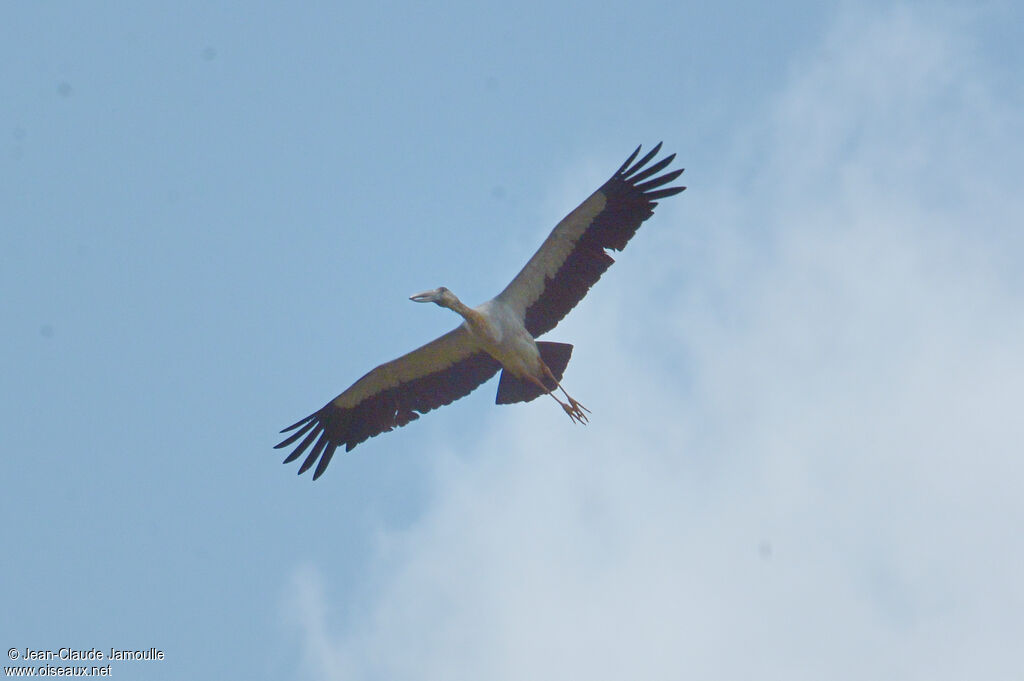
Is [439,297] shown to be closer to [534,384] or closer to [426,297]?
[426,297]

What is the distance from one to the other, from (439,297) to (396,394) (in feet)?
5.24

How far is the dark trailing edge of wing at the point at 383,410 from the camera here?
50.5 ft

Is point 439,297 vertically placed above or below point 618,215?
below

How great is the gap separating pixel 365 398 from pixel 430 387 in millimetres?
882

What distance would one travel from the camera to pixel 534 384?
14734 millimetres

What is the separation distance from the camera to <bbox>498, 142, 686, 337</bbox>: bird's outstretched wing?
46.6ft

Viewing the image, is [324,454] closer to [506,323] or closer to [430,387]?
[430,387]

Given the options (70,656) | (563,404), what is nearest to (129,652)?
(70,656)

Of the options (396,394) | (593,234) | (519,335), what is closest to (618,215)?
(593,234)

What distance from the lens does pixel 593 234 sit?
14.3 m

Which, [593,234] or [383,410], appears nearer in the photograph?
[593,234]

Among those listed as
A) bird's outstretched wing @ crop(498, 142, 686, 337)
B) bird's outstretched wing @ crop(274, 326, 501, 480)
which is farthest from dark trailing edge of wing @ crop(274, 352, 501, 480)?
bird's outstretched wing @ crop(498, 142, 686, 337)

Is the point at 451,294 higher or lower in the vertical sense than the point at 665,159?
lower

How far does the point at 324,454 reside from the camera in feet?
52.3
